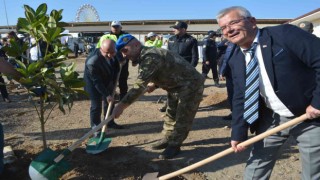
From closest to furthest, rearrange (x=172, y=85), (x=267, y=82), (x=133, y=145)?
(x=267, y=82), (x=172, y=85), (x=133, y=145)

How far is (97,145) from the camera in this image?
435cm

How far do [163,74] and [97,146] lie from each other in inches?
53.7

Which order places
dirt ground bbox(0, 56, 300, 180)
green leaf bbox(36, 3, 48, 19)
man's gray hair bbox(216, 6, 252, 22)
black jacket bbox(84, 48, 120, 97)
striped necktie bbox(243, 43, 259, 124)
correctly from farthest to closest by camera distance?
1. black jacket bbox(84, 48, 120, 97)
2. dirt ground bbox(0, 56, 300, 180)
3. green leaf bbox(36, 3, 48, 19)
4. striped necktie bbox(243, 43, 259, 124)
5. man's gray hair bbox(216, 6, 252, 22)

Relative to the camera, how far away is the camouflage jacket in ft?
12.2

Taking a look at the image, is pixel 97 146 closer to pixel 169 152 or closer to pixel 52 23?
pixel 169 152

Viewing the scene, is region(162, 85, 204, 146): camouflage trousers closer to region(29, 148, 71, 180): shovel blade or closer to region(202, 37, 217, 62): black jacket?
region(29, 148, 71, 180): shovel blade

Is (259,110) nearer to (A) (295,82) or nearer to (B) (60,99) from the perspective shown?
(A) (295,82)

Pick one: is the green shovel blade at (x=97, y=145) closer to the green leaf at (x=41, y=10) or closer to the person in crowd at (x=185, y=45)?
the green leaf at (x=41, y=10)

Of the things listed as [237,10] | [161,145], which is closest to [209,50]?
[161,145]

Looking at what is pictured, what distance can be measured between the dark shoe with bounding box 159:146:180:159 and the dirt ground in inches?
3.5

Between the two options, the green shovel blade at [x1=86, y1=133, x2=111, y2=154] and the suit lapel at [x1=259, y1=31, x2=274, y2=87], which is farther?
the green shovel blade at [x1=86, y1=133, x2=111, y2=154]

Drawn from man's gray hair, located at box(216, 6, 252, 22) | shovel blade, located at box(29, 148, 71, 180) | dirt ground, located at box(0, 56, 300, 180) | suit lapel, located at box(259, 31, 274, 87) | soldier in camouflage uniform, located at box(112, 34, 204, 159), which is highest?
man's gray hair, located at box(216, 6, 252, 22)

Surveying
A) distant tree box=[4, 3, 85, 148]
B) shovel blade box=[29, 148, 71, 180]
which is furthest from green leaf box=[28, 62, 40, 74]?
shovel blade box=[29, 148, 71, 180]

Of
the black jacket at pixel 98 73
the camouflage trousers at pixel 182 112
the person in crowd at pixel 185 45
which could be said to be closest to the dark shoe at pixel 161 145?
the camouflage trousers at pixel 182 112
